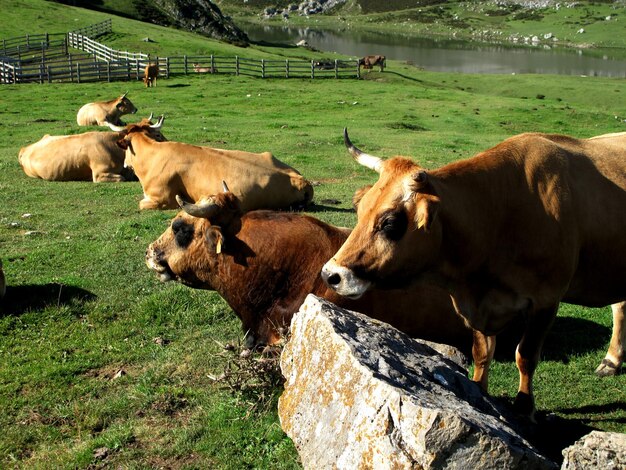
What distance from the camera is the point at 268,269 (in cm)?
719

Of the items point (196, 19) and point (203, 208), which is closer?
point (203, 208)

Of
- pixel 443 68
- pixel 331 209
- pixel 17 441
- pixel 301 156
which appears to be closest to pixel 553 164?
pixel 17 441

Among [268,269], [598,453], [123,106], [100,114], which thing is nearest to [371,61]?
[123,106]

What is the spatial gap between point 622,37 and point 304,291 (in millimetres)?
131013

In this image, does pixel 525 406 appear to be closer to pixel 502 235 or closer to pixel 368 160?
pixel 502 235

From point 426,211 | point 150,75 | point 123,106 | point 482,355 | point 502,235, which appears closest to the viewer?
point 426,211

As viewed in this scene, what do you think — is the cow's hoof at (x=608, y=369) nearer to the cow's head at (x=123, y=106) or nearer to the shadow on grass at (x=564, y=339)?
the shadow on grass at (x=564, y=339)

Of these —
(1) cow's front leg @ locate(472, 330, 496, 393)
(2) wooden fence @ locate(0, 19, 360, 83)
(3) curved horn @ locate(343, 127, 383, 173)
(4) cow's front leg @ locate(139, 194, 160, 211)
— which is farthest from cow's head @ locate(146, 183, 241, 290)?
(2) wooden fence @ locate(0, 19, 360, 83)

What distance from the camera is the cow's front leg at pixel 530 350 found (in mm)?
6109

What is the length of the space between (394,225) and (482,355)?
1897mm

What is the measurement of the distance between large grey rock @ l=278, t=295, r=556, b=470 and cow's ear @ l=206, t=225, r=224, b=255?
6.14ft

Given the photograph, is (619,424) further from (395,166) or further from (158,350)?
(158,350)

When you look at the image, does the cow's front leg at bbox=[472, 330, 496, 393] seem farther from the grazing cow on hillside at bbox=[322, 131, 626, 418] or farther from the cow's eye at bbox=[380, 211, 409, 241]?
the cow's eye at bbox=[380, 211, 409, 241]

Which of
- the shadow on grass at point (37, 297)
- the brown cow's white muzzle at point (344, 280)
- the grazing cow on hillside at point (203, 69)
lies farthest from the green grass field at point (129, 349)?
the grazing cow on hillside at point (203, 69)
